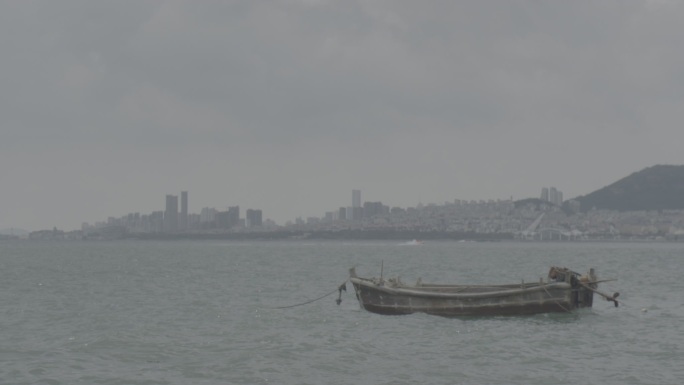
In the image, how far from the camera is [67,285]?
5997cm

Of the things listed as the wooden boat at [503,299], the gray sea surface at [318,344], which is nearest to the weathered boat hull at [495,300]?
the wooden boat at [503,299]

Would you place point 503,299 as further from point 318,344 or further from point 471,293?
point 318,344

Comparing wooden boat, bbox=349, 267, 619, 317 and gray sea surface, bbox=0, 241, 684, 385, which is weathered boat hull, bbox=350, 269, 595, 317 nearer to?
wooden boat, bbox=349, 267, 619, 317

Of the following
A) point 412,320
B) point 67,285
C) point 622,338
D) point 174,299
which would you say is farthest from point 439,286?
point 67,285

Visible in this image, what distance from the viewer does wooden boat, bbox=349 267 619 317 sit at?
1388 inches

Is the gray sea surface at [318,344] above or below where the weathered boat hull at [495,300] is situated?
below

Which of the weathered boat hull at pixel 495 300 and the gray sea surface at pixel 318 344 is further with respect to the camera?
the weathered boat hull at pixel 495 300

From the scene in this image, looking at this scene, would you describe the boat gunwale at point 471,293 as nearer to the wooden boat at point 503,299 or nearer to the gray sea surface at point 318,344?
the wooden boat at point 503,299

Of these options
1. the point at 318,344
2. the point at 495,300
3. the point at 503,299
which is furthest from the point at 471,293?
the point at 318,344

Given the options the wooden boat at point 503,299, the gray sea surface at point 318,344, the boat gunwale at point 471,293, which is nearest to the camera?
the gray sea surface at point 318,344

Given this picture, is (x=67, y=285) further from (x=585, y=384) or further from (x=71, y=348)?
(x=585, y=384)

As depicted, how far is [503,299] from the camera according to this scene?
35281 mm

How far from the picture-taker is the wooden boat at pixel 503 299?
35250 mm

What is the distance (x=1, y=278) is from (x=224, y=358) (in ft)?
166
